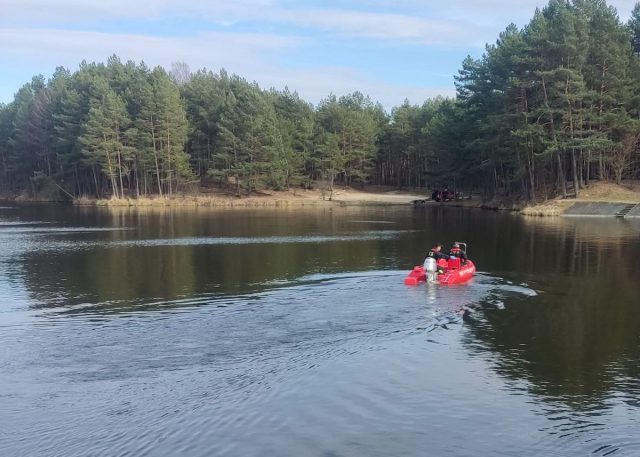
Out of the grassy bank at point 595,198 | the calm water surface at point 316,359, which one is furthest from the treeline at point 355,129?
the calm water surface at point 316,359

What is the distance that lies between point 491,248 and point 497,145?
113 ft

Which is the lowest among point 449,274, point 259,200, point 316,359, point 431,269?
point 316,359

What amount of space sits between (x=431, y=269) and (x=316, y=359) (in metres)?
10.4

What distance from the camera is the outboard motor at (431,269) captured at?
25312 millimetres

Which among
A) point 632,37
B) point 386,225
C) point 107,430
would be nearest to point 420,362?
point 107,430

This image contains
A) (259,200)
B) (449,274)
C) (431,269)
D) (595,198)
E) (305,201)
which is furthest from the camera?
(305,201)

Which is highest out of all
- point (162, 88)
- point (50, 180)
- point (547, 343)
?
point (162, 88)

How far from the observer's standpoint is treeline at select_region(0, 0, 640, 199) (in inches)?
2566

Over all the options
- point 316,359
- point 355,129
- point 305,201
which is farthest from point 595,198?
point 316,359

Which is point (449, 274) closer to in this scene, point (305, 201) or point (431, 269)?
point (431, 269)

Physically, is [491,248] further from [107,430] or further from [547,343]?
[107,430]

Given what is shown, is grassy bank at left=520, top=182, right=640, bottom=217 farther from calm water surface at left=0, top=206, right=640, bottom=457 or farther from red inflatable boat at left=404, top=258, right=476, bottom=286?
red inflatable boat at left=404, top=258, right=476, bottom=286

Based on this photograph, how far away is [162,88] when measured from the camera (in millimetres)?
93750

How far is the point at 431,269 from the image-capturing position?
25328 millimetres
